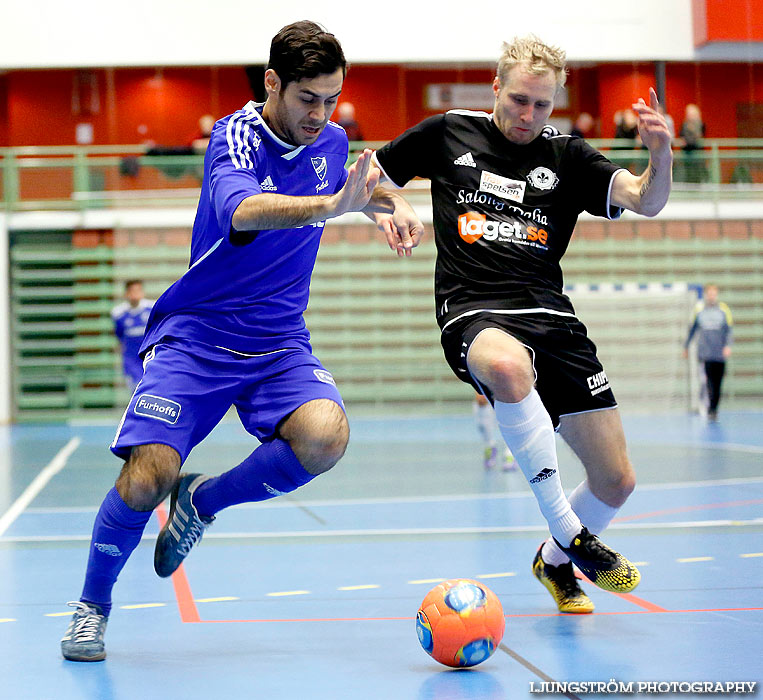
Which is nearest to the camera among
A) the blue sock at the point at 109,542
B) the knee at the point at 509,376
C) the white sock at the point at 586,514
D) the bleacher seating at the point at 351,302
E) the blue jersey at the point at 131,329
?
the blue sock at the point at 109,542

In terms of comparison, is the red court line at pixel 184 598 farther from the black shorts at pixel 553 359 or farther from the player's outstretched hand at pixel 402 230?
the player's outstretched hand at pixel 402 230

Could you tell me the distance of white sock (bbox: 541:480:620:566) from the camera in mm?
4453

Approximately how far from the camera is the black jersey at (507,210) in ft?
14.2

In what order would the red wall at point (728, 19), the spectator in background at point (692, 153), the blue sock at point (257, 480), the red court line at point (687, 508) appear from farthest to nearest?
1. the red wall at point (728, 19)
2. the spectator in background at point (692, 153)
3. the red court line at point (687, 508)
4. the blue sock at point (257, 480)

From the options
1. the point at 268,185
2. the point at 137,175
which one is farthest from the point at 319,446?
the point at 137,175

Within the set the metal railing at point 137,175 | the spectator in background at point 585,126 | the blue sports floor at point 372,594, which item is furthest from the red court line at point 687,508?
the spectator in background at point 585,126

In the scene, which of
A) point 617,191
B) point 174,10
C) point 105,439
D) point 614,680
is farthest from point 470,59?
point 614,680

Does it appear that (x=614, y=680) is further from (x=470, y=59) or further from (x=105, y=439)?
(x=470, y=59)

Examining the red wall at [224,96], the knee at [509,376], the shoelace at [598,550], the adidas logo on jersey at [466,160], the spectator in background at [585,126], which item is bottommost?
the shoelace at [598,550]

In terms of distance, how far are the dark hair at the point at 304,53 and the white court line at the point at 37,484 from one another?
4.23 metres

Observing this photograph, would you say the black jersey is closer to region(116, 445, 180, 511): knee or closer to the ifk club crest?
the ifk club crest

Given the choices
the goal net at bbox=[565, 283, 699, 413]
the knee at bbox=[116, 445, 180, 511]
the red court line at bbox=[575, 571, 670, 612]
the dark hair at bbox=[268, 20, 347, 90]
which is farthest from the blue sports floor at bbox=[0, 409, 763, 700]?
the goal net at bbox=[565, 283, 699, 413]

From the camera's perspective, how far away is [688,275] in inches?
756

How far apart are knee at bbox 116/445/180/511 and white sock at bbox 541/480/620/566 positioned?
171 centimetres
